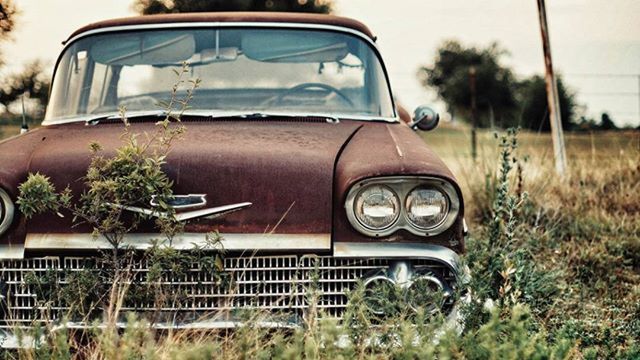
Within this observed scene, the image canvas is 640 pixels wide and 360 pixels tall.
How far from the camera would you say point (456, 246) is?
2.94m

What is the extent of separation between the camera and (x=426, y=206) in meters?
2.88

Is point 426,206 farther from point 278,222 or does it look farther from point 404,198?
point 278,222

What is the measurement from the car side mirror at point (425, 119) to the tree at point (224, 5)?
24.7 meters

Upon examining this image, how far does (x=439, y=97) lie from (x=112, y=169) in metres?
59.9

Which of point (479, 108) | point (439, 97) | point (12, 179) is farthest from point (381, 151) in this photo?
point (439, 97)

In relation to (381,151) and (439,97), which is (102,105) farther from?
(439,97)

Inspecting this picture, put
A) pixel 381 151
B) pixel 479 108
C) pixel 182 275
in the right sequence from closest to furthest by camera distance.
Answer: pixel 182 275
pixel 381 151
pixel 479 108

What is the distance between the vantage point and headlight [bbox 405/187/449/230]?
2.88 meters

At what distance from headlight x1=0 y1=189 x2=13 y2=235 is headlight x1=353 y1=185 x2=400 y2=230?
4.26 feet

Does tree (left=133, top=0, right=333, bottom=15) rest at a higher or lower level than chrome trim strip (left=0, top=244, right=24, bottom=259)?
higher

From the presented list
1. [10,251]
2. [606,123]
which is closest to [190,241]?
[10,251]

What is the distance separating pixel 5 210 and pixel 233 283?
0.91 m

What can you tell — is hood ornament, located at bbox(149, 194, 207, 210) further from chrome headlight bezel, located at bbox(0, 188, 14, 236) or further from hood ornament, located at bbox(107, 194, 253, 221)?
chrome headlight bezel, located at bbox(0, 188, 14, 236)

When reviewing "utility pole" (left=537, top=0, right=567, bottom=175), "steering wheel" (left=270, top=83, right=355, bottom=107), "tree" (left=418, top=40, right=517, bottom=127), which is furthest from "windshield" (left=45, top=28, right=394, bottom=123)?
"tree" (left=418, top=40, right=517, bottom=127)
